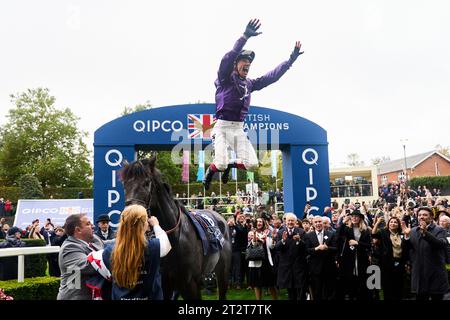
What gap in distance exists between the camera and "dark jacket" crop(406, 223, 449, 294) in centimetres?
629

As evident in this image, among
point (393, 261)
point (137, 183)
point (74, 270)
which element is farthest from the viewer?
point (393, 261)

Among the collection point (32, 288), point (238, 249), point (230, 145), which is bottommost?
point (32, 288)

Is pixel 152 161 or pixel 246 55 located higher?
pixel 246 55

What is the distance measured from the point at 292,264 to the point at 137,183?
16.3ft

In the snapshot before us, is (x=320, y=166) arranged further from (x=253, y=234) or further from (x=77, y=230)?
(x=77, y=230)

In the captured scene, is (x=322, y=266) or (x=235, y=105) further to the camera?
(x=322, y=266)

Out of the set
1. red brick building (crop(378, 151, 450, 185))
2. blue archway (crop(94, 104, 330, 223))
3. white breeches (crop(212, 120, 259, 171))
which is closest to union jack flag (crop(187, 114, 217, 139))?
blue archway (crop(94, 104, 330, 223))

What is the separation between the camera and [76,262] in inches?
151

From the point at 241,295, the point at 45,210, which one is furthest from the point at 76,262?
the point at 45,210

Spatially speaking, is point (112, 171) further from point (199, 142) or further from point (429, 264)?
point (429, 264)

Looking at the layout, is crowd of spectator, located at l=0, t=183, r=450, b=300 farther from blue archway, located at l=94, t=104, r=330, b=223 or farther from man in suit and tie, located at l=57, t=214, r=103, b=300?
blue archway, located at l=94, t=104, r=330, b=223

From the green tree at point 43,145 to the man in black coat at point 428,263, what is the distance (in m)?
37.4

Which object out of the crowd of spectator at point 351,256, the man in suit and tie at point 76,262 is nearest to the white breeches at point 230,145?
the man in suit and tie at point 76,262
